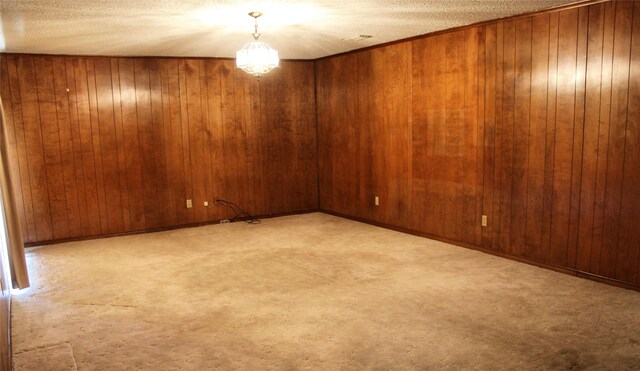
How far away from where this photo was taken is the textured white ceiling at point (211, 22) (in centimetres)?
370

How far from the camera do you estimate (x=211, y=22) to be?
14.3 feet

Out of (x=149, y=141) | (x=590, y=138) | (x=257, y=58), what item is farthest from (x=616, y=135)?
(x=149, y=141)

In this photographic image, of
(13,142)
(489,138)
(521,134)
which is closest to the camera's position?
(521,134)

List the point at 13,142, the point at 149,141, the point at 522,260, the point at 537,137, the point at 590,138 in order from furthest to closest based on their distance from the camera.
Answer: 1. the point at 149,141
2. the point at 13,142
3. the point at 522,260
4. the point at 537,137
5. the point at 590,138

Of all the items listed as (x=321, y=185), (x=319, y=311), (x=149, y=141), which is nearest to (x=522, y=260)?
(x=319, y=311)

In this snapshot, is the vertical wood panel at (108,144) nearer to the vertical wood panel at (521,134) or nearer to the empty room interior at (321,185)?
the empty room interior at (321,185)

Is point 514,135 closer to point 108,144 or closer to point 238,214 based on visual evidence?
point 238,214

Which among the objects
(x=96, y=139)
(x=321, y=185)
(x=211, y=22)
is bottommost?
(x=321, y=185)

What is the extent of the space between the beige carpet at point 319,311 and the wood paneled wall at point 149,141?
0.97m

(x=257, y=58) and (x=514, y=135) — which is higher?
(x=257, y=58)

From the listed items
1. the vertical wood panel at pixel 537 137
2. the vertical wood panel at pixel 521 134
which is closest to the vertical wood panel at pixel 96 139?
the vertical wood panel at pixel 521 134

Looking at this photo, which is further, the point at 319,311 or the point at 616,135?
the point at 616,135

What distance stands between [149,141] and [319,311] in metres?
3.97

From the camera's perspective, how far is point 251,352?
121 inches
